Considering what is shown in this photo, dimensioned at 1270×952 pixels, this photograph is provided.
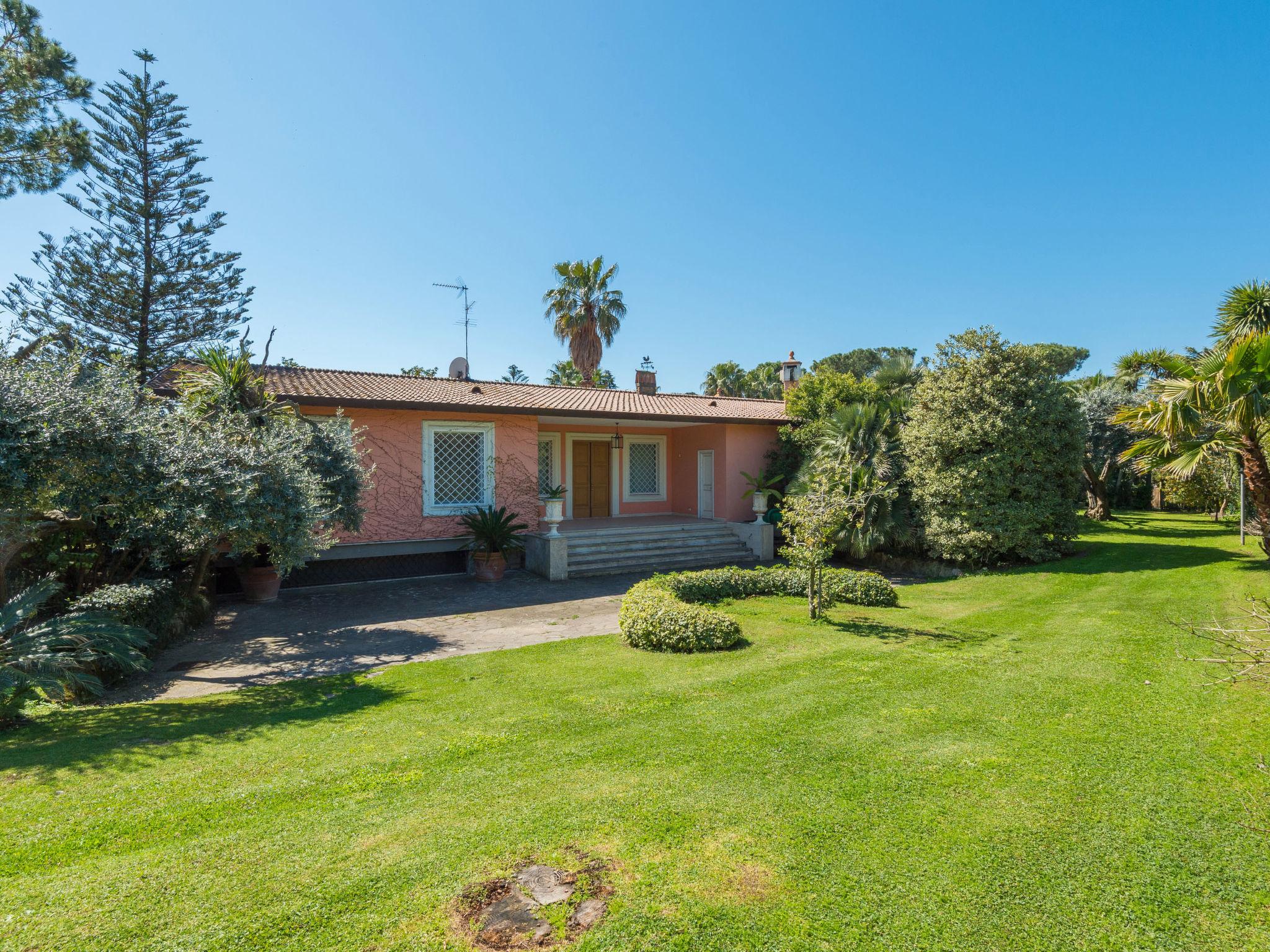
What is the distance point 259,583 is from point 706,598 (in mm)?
7377

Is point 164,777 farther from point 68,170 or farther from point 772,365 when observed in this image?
point 772,365

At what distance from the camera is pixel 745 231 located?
1623 centimetres

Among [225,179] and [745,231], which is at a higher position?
[225,179]

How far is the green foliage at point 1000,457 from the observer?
37.8ft

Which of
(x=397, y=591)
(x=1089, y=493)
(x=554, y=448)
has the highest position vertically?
(x=554, y=448)

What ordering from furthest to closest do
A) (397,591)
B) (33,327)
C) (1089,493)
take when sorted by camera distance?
(1089,493)
(33,327)
(397,591)

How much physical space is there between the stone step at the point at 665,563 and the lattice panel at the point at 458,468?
8.82 feet

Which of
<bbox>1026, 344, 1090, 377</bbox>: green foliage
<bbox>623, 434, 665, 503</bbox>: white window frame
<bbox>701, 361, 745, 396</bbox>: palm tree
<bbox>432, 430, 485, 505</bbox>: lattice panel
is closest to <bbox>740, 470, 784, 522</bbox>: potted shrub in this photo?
<bbox>623, 434, 665, 503</bbox>: white window frame

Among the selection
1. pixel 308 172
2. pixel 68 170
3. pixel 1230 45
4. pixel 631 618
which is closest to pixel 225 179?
pixel 68 170

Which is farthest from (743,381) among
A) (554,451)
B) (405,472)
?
(405,472)

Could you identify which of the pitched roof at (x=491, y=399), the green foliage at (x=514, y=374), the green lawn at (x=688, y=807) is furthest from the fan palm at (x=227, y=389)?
the green foliage at (x=514, y=374)

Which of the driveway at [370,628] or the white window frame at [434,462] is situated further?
the white window frame at [434,462]

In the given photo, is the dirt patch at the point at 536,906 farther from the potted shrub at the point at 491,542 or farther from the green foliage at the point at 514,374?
the green foliage at the point at 514,374

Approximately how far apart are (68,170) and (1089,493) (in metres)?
30.0
